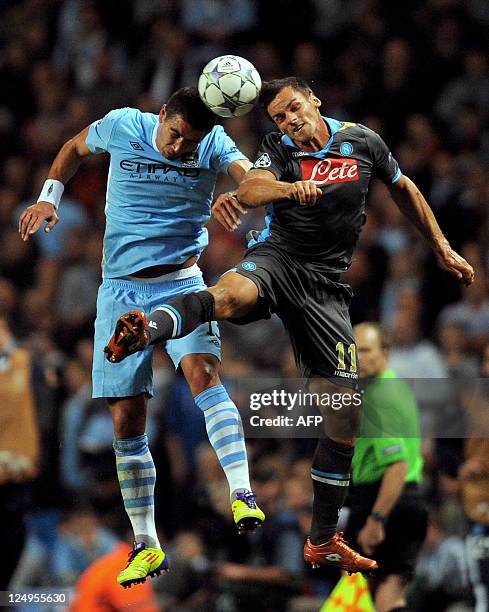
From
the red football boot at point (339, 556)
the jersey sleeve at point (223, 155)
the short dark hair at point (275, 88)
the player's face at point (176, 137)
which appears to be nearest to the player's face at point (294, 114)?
the short dark hair at point (275, 88)

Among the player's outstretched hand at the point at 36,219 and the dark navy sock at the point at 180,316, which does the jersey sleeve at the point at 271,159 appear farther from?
the player's outstretched hand at the point at 36,219

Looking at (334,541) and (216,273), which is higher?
(216,273)

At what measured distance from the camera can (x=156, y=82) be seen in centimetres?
1254

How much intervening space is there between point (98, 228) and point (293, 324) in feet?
15.3

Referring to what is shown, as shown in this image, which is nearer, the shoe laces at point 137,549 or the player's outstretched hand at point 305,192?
the player's outstretched hand at point 305,192

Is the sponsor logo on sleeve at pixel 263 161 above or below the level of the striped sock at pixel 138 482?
above

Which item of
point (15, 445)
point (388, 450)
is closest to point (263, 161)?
point (388, 450)

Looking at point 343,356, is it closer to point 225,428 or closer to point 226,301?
point 225,428

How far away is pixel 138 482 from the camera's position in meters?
7.96

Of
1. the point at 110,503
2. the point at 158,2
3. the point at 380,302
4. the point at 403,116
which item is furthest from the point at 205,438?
the point at 158,2

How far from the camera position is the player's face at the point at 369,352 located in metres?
9.10

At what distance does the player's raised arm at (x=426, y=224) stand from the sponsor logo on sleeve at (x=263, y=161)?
39.3 inches

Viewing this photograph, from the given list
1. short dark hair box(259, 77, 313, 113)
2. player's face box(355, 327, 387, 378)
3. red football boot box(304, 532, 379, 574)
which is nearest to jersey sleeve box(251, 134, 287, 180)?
short dark hair box(259, 77, 313, 113)

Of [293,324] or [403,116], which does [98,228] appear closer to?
[403,116]
